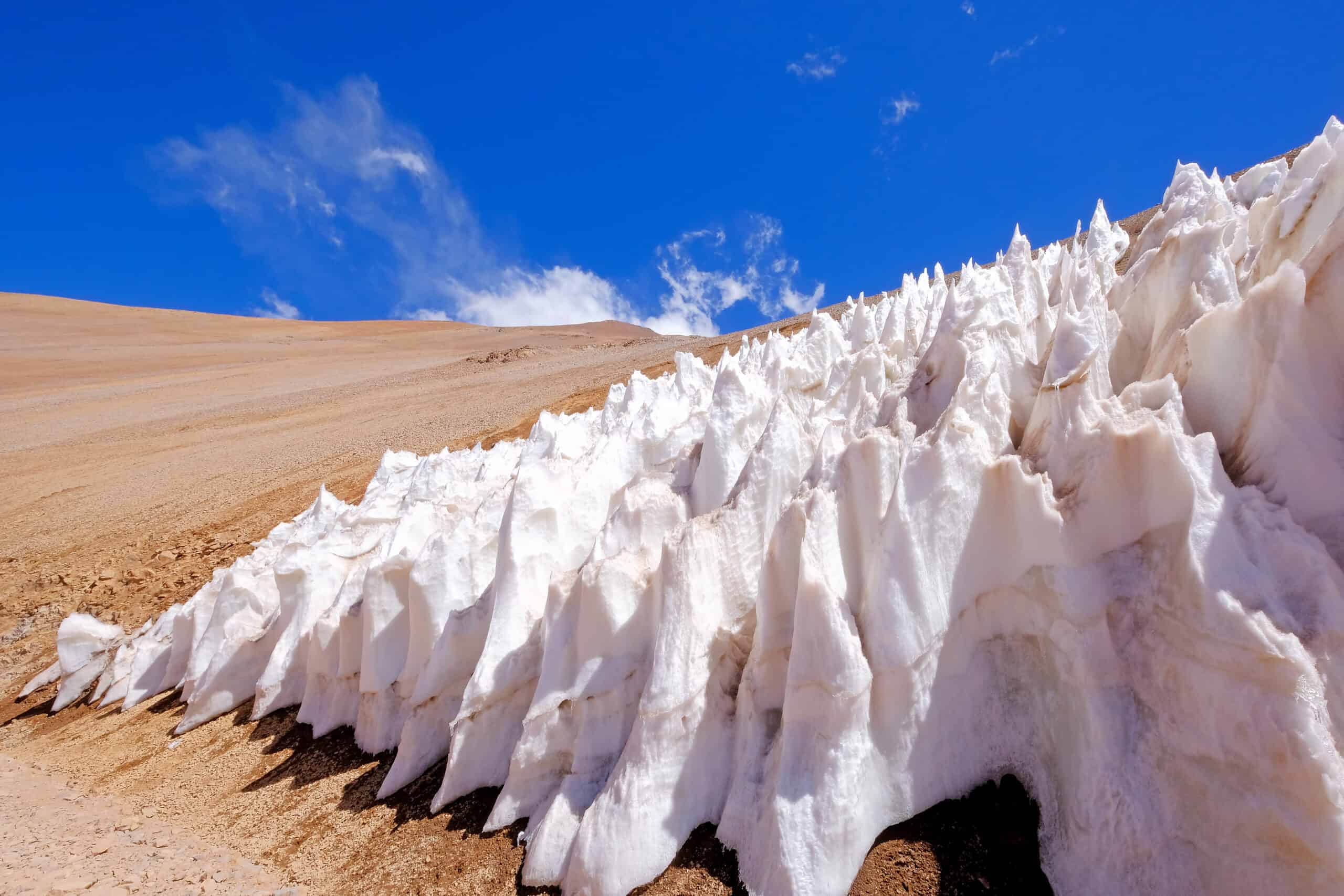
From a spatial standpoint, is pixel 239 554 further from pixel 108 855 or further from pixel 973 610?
pixel 973 610

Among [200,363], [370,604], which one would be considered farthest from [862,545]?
[200,363]

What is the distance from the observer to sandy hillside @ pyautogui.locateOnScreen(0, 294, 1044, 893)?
2.66 m

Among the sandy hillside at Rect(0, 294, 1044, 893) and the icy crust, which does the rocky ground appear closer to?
the sandy hillside at Rect(0, 294, 1044, 893)

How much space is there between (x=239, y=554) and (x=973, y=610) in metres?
10.4

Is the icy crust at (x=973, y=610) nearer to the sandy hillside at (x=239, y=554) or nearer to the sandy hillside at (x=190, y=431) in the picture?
the sandy hillside at (x=239, y=554)

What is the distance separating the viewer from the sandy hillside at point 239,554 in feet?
8.72

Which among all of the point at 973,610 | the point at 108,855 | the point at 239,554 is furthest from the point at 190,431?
the point at 973,610

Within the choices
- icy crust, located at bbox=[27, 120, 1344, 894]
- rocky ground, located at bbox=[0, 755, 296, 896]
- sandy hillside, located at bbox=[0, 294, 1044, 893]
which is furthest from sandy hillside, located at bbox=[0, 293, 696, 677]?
icy crust, located at bbox=[27, 120, 1344, 894]

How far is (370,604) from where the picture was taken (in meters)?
4.24

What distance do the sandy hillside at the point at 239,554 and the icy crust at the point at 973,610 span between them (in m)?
0.18

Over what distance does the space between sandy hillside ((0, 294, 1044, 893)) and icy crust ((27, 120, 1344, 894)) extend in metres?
0.18

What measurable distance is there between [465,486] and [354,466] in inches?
375

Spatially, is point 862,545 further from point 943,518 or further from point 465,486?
point 465,486

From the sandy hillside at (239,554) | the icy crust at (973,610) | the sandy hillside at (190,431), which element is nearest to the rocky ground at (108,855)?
the sandy hillside at (239,554)
